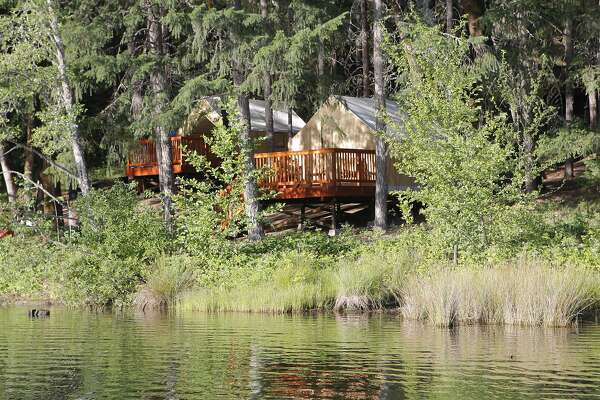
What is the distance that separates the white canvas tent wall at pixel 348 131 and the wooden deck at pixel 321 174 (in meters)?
1.51

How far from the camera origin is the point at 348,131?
1437 inches

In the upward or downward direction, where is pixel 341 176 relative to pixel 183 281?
upward

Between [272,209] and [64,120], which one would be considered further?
[64,120]

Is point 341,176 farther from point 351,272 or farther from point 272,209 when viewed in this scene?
point 351,272

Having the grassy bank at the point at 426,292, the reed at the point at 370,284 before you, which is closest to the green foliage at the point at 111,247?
the grassy bank at the point at 426,292

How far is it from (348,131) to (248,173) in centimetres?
1073

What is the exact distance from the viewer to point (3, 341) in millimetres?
17578

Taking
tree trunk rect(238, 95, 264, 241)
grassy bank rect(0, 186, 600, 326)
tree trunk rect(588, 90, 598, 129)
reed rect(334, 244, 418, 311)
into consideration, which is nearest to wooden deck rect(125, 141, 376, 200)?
tree trunk rect(238, 95, 264, 241)

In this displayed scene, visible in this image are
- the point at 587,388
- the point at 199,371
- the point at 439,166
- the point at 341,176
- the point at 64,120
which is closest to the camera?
the point at 587,388

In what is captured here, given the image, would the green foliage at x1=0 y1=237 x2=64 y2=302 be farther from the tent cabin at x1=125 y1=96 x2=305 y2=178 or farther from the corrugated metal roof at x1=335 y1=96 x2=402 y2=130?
the corrugated metal roof at x1=335 y1=96 x2=402 y2=130

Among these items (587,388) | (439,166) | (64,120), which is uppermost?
(64,120)

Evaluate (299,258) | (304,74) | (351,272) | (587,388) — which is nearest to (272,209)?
(299,258)

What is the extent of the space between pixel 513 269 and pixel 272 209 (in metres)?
7.72

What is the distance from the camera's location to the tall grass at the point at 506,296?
61.5 feet
